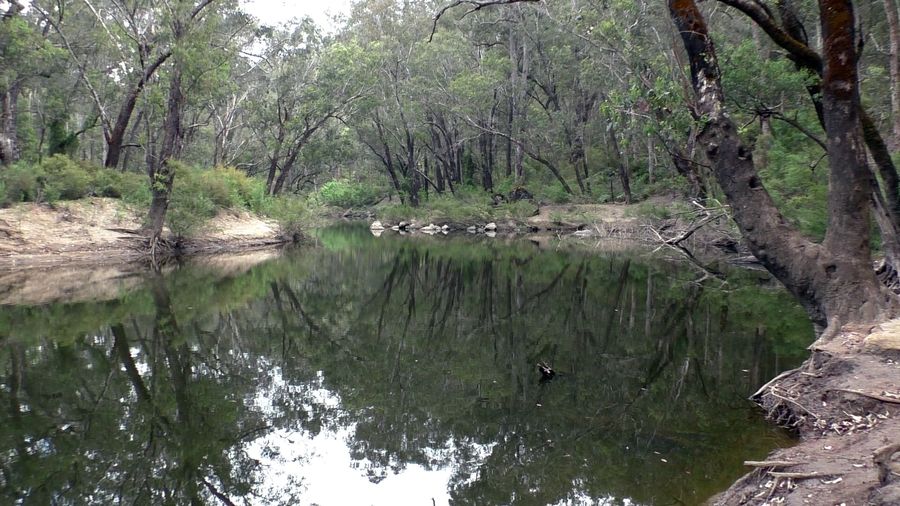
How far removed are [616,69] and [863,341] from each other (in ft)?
75.6

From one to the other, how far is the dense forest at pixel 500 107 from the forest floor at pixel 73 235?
630 millimetres

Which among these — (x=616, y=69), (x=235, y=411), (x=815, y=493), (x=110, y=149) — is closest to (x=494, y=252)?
(x=616, y=69)

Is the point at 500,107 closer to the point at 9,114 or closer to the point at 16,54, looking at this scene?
the point at 16,54

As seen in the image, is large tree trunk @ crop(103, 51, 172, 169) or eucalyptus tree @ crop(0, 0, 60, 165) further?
large tree trunk @ crop(103, 51, 172, 169)

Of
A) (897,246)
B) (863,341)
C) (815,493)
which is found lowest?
(815,493)

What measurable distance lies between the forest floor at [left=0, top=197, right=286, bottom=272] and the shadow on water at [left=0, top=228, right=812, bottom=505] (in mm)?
6006

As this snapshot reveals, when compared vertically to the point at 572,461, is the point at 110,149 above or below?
above

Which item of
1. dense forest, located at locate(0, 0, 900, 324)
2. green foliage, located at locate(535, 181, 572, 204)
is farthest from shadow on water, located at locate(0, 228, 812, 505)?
green foliage, located at locate(535, 181, 572, 204)

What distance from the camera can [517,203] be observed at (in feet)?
110

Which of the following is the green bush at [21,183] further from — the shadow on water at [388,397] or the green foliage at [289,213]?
the green foliage at [289,213]

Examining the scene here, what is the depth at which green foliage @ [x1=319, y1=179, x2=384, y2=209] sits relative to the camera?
49.8 metres

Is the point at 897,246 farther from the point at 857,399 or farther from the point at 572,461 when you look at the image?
the point at 572,461

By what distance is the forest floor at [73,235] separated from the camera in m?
15.8

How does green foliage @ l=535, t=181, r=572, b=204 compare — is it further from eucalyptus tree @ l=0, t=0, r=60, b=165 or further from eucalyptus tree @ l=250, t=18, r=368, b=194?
eucalyptus tree @ l=0, t=0, r=60, b=165
